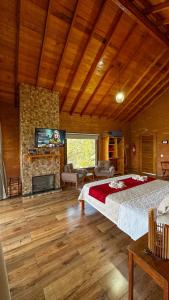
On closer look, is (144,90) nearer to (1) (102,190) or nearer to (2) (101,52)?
(2) (101,52)

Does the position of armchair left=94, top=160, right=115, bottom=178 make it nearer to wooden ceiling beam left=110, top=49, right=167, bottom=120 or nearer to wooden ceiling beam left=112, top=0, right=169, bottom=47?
wooden ceiling beam left=110, top=49, right=167, bottom=120

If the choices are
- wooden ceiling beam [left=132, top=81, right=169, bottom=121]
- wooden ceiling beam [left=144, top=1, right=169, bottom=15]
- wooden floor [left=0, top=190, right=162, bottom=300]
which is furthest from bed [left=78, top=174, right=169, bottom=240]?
wooden ceiling beam [left=132, top=81, right=169, bottom=121]

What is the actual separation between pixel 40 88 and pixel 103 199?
3.91 m

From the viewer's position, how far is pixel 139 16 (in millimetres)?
3105

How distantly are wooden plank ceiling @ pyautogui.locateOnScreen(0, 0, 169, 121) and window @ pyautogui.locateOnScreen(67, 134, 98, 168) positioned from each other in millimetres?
1436

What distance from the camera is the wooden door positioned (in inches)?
288

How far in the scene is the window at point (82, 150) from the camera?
635cm

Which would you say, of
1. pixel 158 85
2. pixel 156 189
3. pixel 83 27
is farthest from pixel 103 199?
pixel 158 85

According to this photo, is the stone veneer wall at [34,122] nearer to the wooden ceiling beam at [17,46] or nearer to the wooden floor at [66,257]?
the wooden ceiling beam at [17,46]

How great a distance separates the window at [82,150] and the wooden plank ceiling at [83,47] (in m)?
1.44

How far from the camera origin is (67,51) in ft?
12.5

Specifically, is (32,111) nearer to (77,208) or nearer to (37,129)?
(37,129)

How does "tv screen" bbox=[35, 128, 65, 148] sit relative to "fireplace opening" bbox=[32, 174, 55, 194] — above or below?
above

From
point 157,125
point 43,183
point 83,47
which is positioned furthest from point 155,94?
point 43,183
